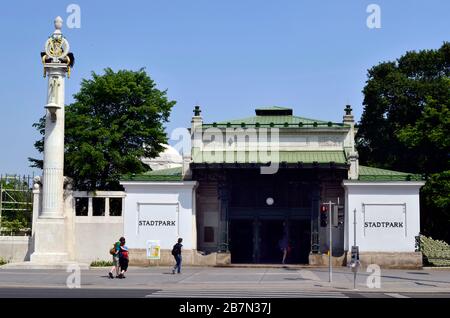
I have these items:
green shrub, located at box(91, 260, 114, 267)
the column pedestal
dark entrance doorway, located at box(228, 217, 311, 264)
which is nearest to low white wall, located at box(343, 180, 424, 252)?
dark entrance doorway, located at box(228, 217, 311, 264)

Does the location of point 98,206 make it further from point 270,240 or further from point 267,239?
point 270,240

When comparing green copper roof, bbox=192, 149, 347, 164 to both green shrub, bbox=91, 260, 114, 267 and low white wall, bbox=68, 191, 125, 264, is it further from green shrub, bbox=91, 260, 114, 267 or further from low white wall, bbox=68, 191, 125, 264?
green shrub, bbox=91, 260, 114, 267

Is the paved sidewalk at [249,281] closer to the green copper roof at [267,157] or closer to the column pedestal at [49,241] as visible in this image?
the column pedestal at [49,241]

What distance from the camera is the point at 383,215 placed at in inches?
1626

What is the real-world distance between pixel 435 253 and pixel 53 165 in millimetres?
24291

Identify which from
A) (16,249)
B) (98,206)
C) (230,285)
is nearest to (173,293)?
(230,285)

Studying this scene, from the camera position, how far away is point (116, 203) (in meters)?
51.0

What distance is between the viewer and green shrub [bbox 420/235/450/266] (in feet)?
138

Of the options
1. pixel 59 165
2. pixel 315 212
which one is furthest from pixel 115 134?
pixel 315 212

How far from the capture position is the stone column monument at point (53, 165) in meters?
41.1

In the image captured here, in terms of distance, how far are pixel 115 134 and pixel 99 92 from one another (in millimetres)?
4348

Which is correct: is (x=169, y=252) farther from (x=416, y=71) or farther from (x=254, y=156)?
(x=416, y=71)

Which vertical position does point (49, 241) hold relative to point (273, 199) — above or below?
below
